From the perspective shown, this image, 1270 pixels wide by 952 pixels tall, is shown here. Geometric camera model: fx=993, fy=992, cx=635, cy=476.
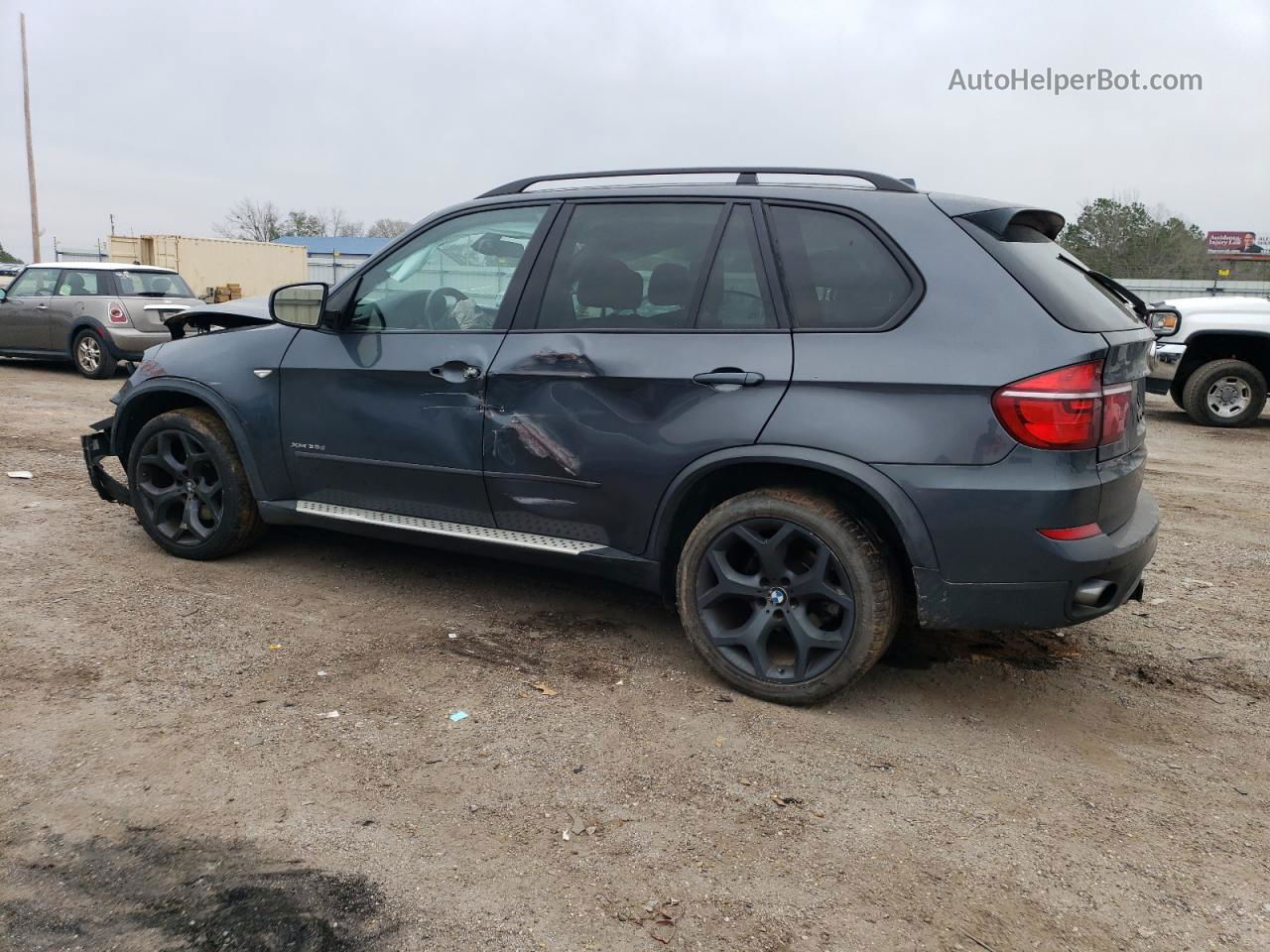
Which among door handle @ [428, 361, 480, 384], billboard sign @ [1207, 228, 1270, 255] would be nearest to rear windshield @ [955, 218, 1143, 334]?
door handle @ [428, 361, 480, 384]

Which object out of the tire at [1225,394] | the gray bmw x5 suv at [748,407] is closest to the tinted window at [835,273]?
the gray bmw x5 suv at [748,407]

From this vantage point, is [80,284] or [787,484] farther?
[80,284]

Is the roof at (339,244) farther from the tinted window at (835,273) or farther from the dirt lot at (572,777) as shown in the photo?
the tinted window at (835,273)

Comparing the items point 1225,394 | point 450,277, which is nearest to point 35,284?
point 450,277

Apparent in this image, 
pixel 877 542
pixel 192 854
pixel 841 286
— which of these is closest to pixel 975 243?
pixel 841 286

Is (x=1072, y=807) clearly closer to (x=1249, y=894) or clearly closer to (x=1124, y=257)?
(x=1249, y=894)

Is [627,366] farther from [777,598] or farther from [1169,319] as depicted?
[1169,319]

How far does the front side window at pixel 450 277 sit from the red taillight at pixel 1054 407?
1940 mm

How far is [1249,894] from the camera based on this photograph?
8.14ft

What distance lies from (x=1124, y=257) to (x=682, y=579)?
4182cm

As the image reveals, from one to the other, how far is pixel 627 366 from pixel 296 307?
5.69ft

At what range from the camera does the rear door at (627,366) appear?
3.43 m

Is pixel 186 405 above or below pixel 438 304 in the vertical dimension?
below

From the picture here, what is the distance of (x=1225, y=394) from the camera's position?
35.3ft
